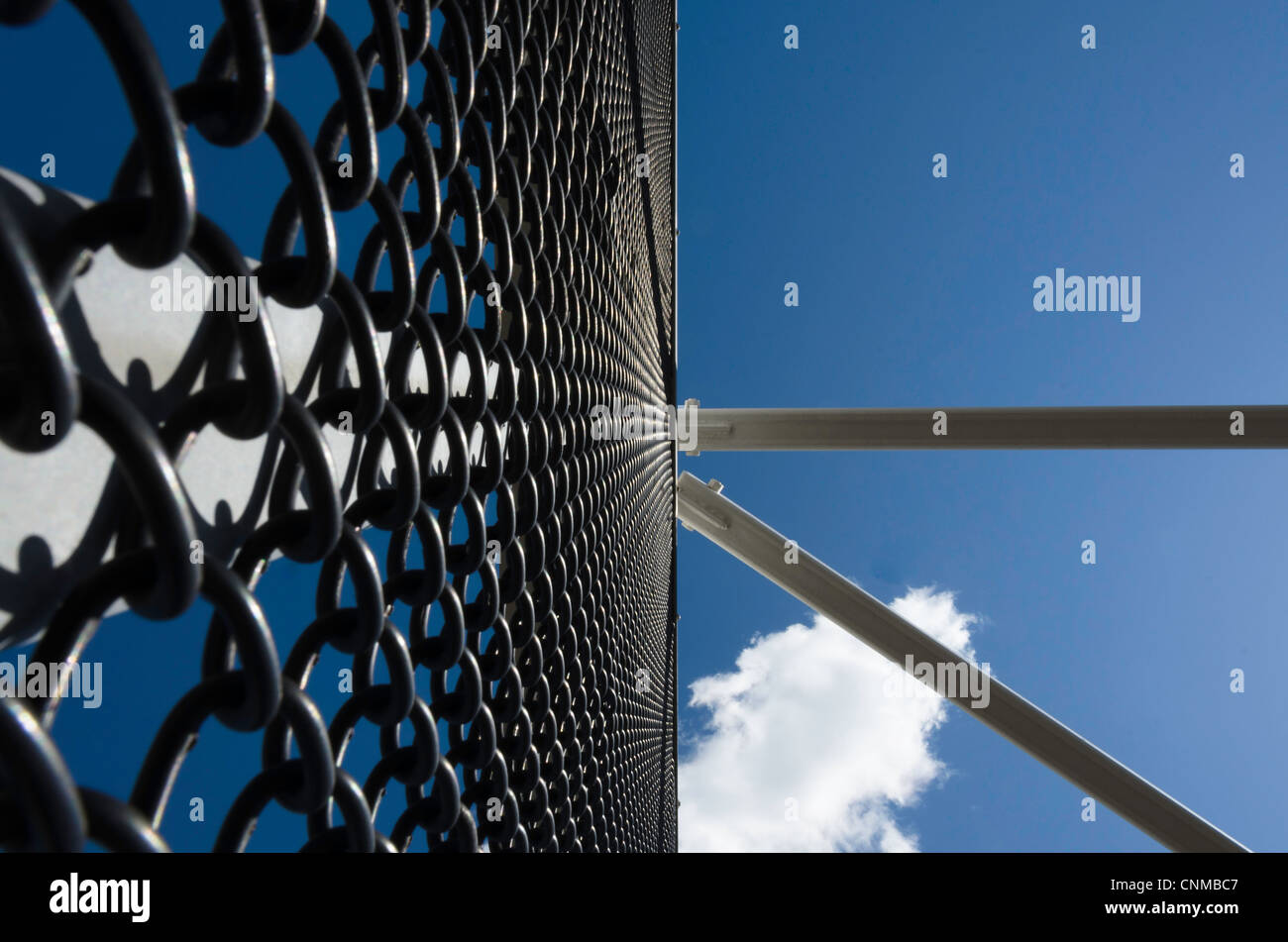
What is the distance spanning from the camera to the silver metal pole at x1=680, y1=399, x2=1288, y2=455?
230 cm

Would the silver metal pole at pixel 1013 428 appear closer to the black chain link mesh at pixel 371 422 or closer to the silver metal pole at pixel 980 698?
the silver metal pole at pixel 980 698

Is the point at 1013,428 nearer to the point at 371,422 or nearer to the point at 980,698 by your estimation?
the point at 980,698

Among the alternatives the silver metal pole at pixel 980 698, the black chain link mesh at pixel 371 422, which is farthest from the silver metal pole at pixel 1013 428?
the black chain link mesh at pixel 371 422

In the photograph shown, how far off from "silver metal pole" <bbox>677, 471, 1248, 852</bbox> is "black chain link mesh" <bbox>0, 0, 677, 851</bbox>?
4.95 feet

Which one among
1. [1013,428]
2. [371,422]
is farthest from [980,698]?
[371,422]

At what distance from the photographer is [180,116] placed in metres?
0.28

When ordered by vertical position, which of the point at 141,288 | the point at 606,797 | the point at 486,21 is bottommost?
the point at 606,797

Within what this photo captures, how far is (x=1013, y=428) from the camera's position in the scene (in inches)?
95.5

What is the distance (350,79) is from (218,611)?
25 centimetres

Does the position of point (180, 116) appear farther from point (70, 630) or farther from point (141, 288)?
point (70, 630)

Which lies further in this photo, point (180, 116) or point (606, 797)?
point (606, 797)

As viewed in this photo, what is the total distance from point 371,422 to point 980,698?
244 cm
